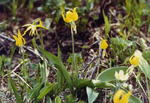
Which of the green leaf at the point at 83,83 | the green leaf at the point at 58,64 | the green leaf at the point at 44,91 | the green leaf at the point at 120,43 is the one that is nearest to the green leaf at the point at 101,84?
the green leaf at the point at 83,83

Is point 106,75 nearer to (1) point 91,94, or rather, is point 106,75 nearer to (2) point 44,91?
(1) point 91,94

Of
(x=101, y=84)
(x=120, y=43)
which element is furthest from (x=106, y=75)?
(x=120, y=43)

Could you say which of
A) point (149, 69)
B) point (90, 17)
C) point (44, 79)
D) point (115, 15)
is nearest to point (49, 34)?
point (90, 17)

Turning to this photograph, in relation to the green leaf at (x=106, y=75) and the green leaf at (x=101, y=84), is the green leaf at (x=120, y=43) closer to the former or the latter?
the green leaf at (x=106, y=75)

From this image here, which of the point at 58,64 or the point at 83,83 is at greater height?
the point at 58,64

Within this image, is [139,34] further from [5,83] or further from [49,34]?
[5,83]

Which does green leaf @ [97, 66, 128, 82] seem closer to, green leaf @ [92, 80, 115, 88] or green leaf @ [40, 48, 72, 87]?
green leaf @ [92, 80, 115, 88]

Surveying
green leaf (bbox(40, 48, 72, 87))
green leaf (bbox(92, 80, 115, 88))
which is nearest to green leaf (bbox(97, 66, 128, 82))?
green leaf (bbox(92, 80, 115, 88))

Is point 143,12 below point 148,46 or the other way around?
the other way around
